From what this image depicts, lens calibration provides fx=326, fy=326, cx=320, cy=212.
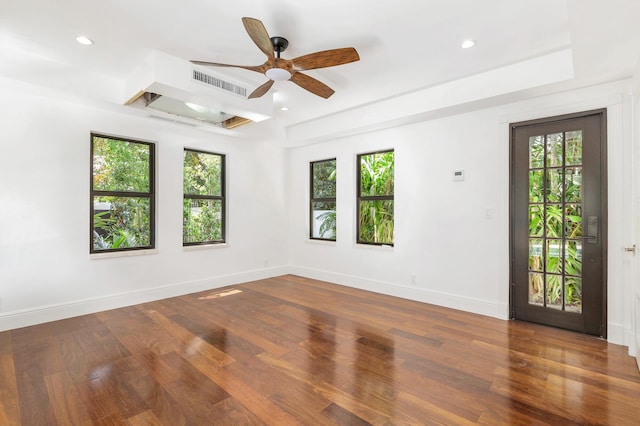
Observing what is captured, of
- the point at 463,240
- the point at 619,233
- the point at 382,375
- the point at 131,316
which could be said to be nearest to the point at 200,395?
the point at 382,375

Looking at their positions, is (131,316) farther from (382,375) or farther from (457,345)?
(457,345)

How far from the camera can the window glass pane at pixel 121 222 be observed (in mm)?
4242

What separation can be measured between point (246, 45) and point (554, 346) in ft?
13.5

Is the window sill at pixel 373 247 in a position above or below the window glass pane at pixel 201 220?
below

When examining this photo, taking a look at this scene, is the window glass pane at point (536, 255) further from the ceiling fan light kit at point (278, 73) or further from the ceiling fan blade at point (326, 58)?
the ceiling fan light kit at point (278, 73)

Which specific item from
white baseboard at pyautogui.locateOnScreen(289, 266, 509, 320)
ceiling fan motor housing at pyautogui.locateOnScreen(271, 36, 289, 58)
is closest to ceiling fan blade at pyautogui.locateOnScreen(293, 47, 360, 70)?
ceiling fan motor housing at pyautogui.locateOnScreen(271, 36, 289, 58)

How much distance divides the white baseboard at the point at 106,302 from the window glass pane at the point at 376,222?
2174 mm

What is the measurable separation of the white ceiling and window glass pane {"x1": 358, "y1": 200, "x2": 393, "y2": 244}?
2025 millimetres

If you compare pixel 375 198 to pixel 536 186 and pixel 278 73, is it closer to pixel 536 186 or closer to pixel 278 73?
pixel 536 186

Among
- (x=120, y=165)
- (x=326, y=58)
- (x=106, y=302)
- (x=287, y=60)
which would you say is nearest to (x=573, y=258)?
(x=326, y=58)

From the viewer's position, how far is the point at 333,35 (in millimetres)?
2977

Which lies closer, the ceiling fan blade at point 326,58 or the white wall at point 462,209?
the ceiling fan blade at point 326,58

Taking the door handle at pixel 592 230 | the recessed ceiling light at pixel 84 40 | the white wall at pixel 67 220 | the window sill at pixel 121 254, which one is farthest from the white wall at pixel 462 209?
the recessed ceiling light at pixel 84 40

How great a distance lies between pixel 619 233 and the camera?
3195mm
